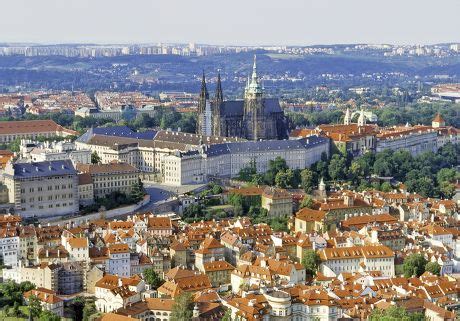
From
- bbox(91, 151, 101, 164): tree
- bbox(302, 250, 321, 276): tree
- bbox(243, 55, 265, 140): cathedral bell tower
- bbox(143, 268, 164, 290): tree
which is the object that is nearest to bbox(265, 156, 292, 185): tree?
bbox(243, 55, 265, 140): cathedral bell tower

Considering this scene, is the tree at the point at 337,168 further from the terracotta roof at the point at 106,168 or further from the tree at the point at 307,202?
the terracotta roof at the point at 106,168

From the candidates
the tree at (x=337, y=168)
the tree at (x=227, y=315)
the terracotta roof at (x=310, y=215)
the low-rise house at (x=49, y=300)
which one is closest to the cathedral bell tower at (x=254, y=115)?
the tree at (x=337, y=168)

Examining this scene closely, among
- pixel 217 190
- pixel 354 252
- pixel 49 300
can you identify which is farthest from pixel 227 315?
pixel 217 190

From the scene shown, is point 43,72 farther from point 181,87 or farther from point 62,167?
point 62,167

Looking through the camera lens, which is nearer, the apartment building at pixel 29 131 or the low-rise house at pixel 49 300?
the low-rise house at pixel 49 300

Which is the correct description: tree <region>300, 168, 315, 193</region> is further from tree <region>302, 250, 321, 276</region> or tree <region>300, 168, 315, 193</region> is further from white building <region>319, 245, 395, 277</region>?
tree <region>302, 250, 321, 276</region>

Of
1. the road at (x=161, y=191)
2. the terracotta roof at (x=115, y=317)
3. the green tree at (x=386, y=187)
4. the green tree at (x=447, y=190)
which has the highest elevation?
the terracotta roof at (x=115, y=317)
